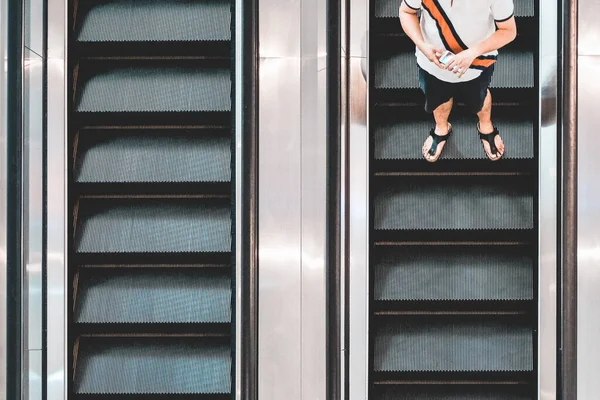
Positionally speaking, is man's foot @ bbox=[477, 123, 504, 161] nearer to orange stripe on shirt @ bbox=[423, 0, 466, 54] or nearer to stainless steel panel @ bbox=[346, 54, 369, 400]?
orange stripe on shirt @ bbox=[423, 0, 466, 54]

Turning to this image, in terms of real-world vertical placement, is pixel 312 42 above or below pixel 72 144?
above

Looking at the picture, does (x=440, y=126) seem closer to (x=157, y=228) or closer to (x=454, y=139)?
(x=454, y=139)

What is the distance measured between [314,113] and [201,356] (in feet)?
4.27

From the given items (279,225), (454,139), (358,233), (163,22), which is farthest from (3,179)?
(454,139)

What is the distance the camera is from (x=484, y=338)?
324 centimetres

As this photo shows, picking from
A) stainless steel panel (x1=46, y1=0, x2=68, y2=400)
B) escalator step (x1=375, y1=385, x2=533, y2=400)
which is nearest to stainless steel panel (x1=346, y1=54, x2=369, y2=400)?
escalator step (x1=375, y1=385, x2=533, y2=400)

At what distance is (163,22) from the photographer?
10.6 feet

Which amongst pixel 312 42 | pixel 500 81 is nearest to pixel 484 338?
pixel 500 81

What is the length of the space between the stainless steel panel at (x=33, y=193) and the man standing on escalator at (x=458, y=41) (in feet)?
5.67

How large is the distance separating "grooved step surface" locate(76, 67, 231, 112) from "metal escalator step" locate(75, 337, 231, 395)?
1.15 m

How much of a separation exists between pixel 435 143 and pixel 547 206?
0.60 metres

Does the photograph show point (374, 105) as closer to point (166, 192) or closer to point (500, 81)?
point (500, 81)

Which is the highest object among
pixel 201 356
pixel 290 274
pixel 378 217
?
pixel 378 217

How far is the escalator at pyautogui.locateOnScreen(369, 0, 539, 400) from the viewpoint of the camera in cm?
319
